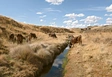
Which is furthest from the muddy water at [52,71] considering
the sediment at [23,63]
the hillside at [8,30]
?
the hillside at [8,30]

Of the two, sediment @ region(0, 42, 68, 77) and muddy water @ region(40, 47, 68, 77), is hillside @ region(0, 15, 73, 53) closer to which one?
sediment @ region(0, 42, 68, 77)

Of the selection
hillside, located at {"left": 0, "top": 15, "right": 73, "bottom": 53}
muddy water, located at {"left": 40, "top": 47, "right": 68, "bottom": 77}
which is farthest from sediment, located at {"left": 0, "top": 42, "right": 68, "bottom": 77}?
hillside, located at {"left": 0, "top": 15, "right": 73, "bottom": 53}

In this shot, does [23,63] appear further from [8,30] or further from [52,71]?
[8,30]

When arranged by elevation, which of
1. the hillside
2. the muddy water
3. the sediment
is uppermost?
the hillside

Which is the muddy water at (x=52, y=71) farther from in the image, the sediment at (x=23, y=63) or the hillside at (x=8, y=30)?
the hillside at (x=8, y=30)

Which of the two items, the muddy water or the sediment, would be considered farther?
the muddy water

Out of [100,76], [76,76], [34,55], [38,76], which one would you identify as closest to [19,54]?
[34,55]

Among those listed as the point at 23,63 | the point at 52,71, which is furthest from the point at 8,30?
the point at 23,63

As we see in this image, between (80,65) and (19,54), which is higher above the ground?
(19,54)

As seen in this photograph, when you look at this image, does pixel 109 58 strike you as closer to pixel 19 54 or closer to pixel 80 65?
pixel 80 65

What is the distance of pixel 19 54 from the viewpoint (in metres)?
17.2

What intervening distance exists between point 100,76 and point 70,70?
3.47 metres

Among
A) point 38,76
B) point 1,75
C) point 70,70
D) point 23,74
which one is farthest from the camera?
point 70,70

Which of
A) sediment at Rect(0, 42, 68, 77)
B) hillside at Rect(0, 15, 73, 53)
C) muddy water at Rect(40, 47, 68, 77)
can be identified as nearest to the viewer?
sediment at Rect(0, 42, 68, 77)
